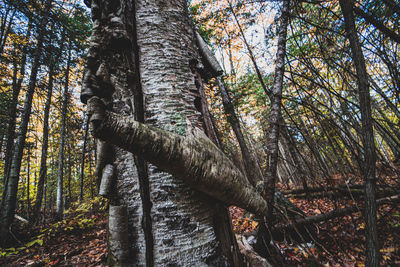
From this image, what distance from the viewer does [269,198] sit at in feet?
4.50

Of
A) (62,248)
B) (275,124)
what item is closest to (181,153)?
(275,124)

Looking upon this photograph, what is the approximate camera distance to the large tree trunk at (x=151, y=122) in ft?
2.72

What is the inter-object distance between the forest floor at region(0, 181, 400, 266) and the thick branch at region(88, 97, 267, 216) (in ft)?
2.96

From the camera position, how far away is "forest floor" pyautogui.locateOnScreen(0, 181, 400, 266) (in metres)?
2.38

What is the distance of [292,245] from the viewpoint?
274 centimetres

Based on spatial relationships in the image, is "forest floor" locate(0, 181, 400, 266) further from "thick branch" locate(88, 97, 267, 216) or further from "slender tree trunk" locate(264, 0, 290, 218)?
"thick branch" locate(88, 97, 267, 216)

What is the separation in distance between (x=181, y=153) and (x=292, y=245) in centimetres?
325

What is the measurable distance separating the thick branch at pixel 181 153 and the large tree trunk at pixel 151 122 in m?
0.06

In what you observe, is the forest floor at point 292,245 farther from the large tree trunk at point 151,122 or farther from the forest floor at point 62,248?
the large tree trunk at point 151,122

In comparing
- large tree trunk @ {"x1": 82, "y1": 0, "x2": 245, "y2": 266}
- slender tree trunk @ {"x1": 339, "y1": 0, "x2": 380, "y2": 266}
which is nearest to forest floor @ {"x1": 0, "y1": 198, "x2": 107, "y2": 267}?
large tree trunk @ {"x1": 82, "y1": 0, "x2": 245, "y2": 266}

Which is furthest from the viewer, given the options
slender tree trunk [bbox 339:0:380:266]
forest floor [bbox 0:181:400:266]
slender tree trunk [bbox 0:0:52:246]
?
slender tree trunk [bbox 0:0:52:246]

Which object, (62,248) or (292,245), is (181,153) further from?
(62,248)

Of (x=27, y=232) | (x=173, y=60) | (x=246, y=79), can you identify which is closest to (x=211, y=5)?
(x=246, y=79)

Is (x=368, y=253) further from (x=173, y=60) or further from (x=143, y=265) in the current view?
(x=173, y=60)
